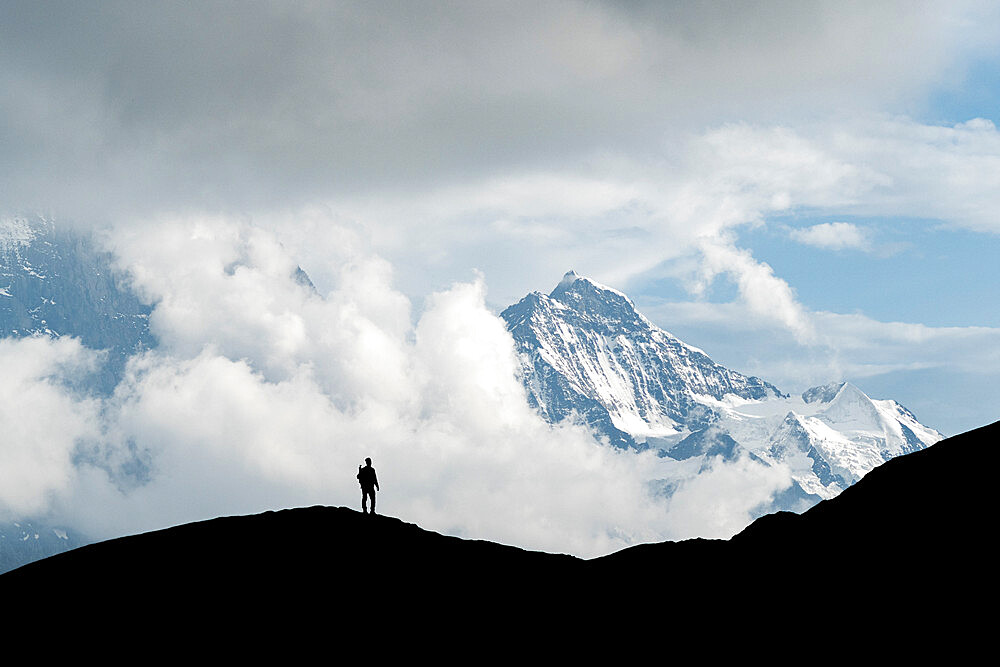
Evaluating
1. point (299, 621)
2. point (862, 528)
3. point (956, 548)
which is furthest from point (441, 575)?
point (956, 548)

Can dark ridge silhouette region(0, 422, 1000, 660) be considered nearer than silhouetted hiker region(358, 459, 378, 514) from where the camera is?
Yes

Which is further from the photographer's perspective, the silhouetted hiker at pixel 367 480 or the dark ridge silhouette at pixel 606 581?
the silhouetted hiker at pixel 367 480

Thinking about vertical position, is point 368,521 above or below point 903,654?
above

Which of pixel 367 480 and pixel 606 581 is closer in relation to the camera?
pixel 606 581

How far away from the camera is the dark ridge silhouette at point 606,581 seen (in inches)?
1277

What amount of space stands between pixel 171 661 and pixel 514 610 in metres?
13.7

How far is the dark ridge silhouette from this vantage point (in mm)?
32438

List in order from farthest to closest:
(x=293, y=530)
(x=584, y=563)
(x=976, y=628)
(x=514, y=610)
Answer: (x=584, y=563) → (x=293, y=530) → (x=514, y=610) → (x=976, y=628)

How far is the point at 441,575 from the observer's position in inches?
1655

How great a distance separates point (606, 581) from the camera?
4284cm

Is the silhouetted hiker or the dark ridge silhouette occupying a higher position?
the silhouetted hiker

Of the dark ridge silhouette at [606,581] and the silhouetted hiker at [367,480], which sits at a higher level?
the silhouetted hiker at [367,480]

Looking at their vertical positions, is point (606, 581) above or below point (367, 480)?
below

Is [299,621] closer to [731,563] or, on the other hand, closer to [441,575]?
[441,575]
